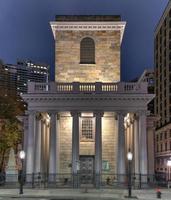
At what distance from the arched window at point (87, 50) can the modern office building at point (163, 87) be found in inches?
1975

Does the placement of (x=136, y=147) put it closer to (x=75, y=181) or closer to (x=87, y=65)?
(x=75, y=181)

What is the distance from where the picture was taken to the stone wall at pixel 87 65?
5575 cm

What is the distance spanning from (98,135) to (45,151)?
908 cm

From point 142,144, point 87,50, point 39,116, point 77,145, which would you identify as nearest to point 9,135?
point 39,116

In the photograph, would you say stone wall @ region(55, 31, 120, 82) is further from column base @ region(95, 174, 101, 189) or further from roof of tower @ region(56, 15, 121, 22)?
column base @ region(95, 174, 101, 189)

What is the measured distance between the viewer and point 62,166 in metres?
53.8

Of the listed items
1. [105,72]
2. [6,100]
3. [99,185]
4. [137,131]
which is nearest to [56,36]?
[105,72]

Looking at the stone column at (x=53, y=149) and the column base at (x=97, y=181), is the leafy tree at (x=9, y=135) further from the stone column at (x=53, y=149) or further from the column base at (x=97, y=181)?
the column base at (x=97, y=181)

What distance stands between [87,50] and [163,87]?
7652cm

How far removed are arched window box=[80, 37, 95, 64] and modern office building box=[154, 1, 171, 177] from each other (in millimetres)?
50172

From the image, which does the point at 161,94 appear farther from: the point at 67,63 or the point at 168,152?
the point at 67,63

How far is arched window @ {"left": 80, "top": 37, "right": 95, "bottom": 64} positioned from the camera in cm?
5653

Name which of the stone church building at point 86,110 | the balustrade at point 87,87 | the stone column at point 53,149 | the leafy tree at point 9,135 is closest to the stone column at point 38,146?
the stone church building at point 86,110

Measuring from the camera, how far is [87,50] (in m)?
56.7
